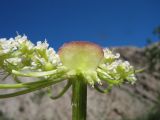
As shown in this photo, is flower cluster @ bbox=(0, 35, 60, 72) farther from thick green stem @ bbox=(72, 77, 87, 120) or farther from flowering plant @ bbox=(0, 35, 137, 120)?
thick green stem @ bbox=(72, 77, 87, 120)

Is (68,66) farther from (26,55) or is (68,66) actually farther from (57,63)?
(26,55)

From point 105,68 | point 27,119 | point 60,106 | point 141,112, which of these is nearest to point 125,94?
point 141,112

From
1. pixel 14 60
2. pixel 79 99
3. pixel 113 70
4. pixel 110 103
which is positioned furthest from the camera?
pixel 110 103

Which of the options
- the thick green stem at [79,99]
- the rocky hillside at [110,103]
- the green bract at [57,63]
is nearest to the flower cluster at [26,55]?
the green bract at [57,63]

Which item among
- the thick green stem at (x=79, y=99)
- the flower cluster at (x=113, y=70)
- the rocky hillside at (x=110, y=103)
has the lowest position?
the thick green stem at (x=79, y=99)

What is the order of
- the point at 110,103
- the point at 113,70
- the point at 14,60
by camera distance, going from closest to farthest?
1. the point at 14,60
2. the point at 113,70
3. the point at 110,103

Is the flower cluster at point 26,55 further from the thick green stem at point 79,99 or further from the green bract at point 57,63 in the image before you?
the thick green stem at point 79,99

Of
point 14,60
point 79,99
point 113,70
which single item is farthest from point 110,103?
point 14,60
